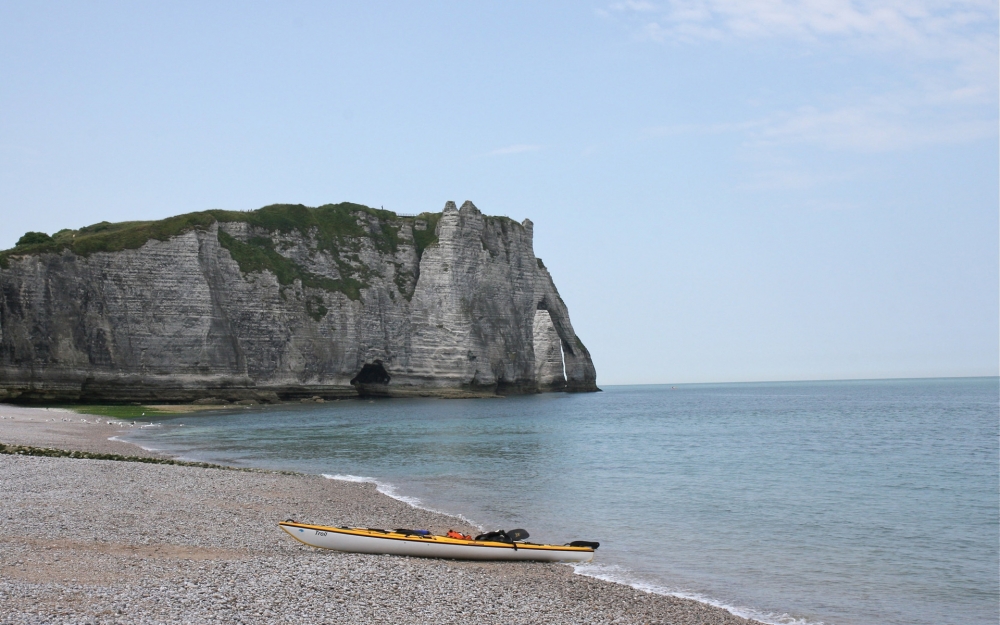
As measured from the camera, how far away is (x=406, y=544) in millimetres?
14508

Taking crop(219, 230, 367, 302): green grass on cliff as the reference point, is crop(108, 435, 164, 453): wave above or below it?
below

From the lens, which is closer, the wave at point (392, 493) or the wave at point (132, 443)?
the wave at point (392, 493)

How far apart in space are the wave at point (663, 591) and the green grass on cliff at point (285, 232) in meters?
67.0

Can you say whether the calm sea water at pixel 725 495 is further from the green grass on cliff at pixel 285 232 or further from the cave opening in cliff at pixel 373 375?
the cave opening in cliff at pixel 373 375

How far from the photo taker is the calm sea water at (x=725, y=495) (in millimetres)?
14406

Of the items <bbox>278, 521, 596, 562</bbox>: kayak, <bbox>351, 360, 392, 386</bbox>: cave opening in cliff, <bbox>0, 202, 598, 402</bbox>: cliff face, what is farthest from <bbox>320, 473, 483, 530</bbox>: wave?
<bbox>351, 360, 392, 386</bbox>: cave opening in cliff

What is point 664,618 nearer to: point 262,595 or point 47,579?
point 262,595

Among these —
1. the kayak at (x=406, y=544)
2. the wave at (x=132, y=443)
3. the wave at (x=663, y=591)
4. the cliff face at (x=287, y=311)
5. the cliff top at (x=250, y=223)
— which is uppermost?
the cliff top at (x=250, y=223)

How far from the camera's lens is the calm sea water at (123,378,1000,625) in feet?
47.3

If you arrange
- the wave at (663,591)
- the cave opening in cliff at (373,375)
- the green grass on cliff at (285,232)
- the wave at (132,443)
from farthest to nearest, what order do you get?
the cave opening in cliff at (373,375) < the green grass on cliff at (285,232) < the wave at (132,443) < the wave at (663,591)

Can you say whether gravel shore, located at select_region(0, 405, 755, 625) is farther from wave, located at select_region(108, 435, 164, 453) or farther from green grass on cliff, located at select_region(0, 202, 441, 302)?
green grass on cliff, located at select_region(0, 202, 441, 302)

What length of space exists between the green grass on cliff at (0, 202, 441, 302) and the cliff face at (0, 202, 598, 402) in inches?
7.5

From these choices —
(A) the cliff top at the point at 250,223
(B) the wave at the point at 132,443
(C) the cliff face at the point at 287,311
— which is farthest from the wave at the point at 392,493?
(A) the cliff top at the point at 250,223

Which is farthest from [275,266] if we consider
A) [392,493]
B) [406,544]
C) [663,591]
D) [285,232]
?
[663,591]
